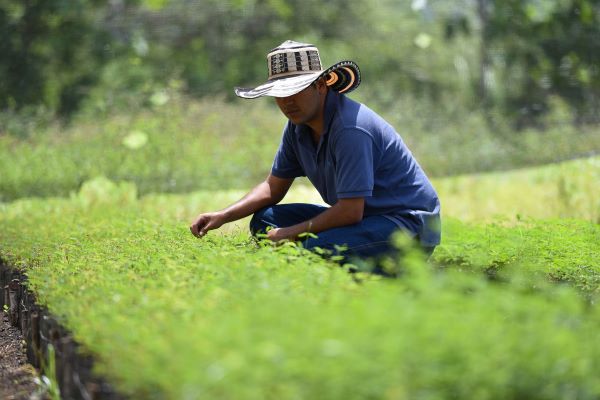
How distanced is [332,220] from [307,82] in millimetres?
666

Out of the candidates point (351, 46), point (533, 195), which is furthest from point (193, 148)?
point (351, 46)

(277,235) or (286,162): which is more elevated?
(286,162)

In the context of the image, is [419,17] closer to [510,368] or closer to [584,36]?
[584,36]

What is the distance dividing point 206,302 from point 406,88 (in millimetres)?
11679

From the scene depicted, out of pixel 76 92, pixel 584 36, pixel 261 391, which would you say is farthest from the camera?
pixel 584 36

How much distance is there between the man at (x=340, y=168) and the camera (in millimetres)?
4543

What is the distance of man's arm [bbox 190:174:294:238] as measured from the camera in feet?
16.4

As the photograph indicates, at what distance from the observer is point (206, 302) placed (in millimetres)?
3156

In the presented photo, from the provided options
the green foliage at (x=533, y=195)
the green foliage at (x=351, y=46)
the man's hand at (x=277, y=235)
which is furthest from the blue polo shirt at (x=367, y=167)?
the green foliage at (x=351, y=46)

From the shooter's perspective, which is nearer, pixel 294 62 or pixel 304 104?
pixel 304 104

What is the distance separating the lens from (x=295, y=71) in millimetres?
4785

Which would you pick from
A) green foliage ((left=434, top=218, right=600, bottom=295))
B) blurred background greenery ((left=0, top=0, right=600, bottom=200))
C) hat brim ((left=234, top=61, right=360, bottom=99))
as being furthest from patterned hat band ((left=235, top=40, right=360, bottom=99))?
blurred background greenery ((left=0, top=0, right=600, bottom=200))

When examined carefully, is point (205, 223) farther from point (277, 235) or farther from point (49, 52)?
point (49, 52)

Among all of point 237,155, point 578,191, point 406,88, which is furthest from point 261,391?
point 406,88
